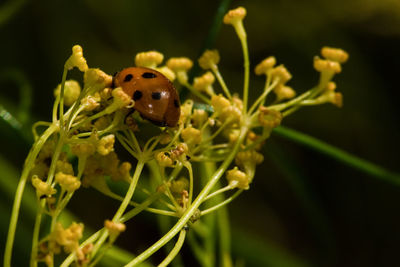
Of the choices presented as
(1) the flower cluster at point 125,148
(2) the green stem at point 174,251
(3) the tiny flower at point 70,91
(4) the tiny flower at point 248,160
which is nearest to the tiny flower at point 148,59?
(1) the flower cluster at point 125,148

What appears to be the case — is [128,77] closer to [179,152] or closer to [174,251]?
[179,152]

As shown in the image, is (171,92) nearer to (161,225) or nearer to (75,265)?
(75,265)

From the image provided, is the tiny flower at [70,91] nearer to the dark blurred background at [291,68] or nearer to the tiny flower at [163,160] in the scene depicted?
the tiny flower at [163,160]

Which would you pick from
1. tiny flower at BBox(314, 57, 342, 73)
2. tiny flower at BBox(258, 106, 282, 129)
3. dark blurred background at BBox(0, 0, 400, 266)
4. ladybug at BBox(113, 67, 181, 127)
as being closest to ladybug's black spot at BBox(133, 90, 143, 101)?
ladybug at BBox(113, 67, 181, 127)

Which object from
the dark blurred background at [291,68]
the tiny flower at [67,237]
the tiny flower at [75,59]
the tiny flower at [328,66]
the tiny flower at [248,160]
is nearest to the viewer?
the tiny flower at [67,237]

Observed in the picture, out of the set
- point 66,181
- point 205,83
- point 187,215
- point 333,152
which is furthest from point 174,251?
point 333,152

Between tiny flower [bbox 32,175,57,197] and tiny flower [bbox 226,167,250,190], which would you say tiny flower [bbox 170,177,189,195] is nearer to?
tiny flower [bbox 226,167,250,190]
